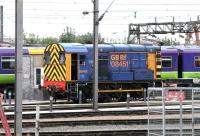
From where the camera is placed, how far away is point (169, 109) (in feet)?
43.0

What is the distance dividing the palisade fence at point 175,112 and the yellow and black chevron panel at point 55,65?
1789cm

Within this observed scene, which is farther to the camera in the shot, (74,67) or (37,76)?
(37,76)

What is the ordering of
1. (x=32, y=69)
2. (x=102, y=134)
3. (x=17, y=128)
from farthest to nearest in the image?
(x=32, y=69)
(x=102, y=134)
(x=17, y=128)

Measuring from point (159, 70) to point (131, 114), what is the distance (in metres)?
11.4

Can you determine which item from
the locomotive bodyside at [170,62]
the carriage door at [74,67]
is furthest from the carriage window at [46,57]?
the locomotive bodyside at [170,62]

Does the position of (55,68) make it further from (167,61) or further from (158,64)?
(167,61)

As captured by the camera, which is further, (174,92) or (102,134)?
(102,134)

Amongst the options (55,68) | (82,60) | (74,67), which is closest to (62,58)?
(55,68)

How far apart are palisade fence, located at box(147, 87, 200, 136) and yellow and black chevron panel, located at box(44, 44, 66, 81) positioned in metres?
17.9

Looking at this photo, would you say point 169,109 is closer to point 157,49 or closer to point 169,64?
point 157,49

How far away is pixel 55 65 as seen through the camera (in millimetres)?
31562

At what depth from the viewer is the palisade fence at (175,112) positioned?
41.8 ft

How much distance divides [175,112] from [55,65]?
1886 cm

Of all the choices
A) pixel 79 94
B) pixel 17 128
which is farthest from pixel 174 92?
pixel 79 94
